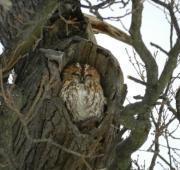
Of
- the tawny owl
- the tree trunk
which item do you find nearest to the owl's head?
the tawny owl

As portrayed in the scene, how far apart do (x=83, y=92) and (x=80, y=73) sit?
8.1 inches

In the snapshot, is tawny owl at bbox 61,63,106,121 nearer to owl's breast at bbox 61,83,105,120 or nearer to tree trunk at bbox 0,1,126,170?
owl's breast at bbox 61,83,105,120

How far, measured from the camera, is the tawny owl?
5.51 meters

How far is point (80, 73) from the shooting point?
572 centimetres

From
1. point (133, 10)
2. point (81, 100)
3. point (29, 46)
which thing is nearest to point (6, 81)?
point (29, 46)

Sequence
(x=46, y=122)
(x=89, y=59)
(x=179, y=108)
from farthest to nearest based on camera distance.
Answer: (x=89, y=59) → (x=179, y=108) → (x=46, y=122)

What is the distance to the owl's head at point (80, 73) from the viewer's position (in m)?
5.61

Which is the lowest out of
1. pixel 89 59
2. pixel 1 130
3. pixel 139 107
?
pixel 1 130

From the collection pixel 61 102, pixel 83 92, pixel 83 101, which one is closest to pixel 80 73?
pixel 83 92

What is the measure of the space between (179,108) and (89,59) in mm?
1116

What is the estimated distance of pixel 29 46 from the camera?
511 cm

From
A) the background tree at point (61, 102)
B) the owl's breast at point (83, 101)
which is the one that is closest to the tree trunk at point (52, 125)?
the background tree at point (61, 102)

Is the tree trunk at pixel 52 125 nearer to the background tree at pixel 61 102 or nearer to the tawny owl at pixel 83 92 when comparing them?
the background tree at pixel 61 102

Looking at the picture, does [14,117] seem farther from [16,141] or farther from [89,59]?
[89,59]
